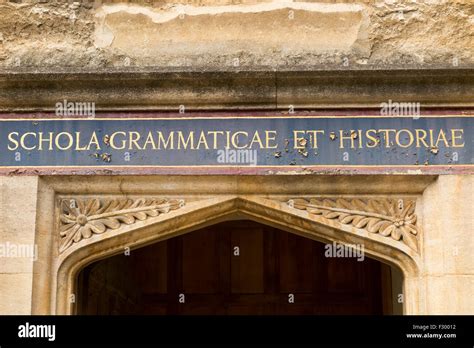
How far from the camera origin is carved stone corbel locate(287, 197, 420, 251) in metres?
6.21

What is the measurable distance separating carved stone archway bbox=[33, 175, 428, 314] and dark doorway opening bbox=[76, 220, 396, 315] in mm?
2032

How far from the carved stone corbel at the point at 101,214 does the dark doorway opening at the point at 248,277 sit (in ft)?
6.67

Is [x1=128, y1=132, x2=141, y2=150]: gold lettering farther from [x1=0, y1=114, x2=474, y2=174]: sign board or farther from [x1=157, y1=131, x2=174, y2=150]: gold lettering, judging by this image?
[x1=157, y1=131, x2=174, y2=150]: gold lettering

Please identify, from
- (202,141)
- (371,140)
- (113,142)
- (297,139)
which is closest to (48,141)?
(113,142)

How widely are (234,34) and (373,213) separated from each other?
1351 mm

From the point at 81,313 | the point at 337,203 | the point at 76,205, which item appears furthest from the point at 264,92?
the point at 81,313

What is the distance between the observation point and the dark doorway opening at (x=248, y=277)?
8406 mm

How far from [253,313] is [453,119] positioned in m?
2.73

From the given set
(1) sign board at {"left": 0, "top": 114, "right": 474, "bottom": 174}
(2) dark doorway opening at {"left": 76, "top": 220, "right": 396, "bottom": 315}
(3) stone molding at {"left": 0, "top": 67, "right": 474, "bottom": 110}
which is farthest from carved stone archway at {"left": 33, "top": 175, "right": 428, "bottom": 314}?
(2) dark doorway opening at {"left": 76, "top": 220, "right": 396, "bottom": 315}

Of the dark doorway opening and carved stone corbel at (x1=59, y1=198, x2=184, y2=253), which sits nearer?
carved stone corbel at (x1=59, y1=198, x2=184, y2=253)

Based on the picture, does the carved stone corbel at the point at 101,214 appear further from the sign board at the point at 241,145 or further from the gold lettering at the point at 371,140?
the gold lettering at the point at 371,140

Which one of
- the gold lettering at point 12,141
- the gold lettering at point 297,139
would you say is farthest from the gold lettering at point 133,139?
the gold lettering at point 297,139

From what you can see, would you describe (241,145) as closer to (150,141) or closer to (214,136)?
(214,136)

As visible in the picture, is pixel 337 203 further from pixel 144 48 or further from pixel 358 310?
pixel 358 310
